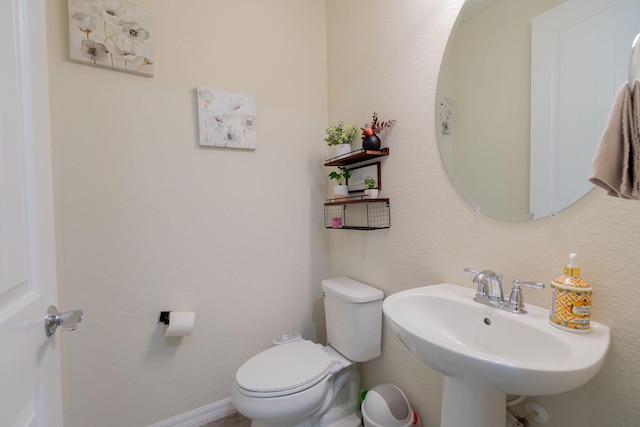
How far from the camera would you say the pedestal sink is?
546 millimetres

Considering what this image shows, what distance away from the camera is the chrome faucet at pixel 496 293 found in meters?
0.80

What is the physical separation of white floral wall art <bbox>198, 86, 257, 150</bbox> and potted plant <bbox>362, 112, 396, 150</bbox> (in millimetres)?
665

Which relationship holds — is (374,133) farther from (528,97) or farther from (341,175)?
(528,97)

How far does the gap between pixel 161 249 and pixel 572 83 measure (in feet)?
5.81

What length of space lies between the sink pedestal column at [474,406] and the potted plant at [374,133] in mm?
1014

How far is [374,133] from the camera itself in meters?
1.35

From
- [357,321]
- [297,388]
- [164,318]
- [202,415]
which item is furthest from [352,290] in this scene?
[202,415]

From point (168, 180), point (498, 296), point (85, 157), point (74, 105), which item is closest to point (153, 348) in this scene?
point (168, 180)

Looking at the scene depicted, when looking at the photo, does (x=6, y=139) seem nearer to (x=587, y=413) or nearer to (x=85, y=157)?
(x=85, y=157)

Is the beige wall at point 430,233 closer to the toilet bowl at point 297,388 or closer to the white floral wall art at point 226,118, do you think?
the toilet bowl at point 297,388

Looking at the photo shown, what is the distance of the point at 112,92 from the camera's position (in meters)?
1.24

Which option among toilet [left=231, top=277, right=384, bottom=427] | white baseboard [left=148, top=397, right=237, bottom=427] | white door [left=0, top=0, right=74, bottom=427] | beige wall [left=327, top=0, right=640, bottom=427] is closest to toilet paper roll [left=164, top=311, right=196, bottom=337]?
toilet [left=231, top=277, right=384, bottom=427]

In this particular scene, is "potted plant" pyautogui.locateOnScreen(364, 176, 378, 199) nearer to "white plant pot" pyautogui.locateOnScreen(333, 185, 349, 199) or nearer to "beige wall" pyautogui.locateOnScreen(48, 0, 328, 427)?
"white plant pot" pyautogui.locateOnScreen(333, 185, 349, 199)

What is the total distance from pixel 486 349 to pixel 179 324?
1336mm
